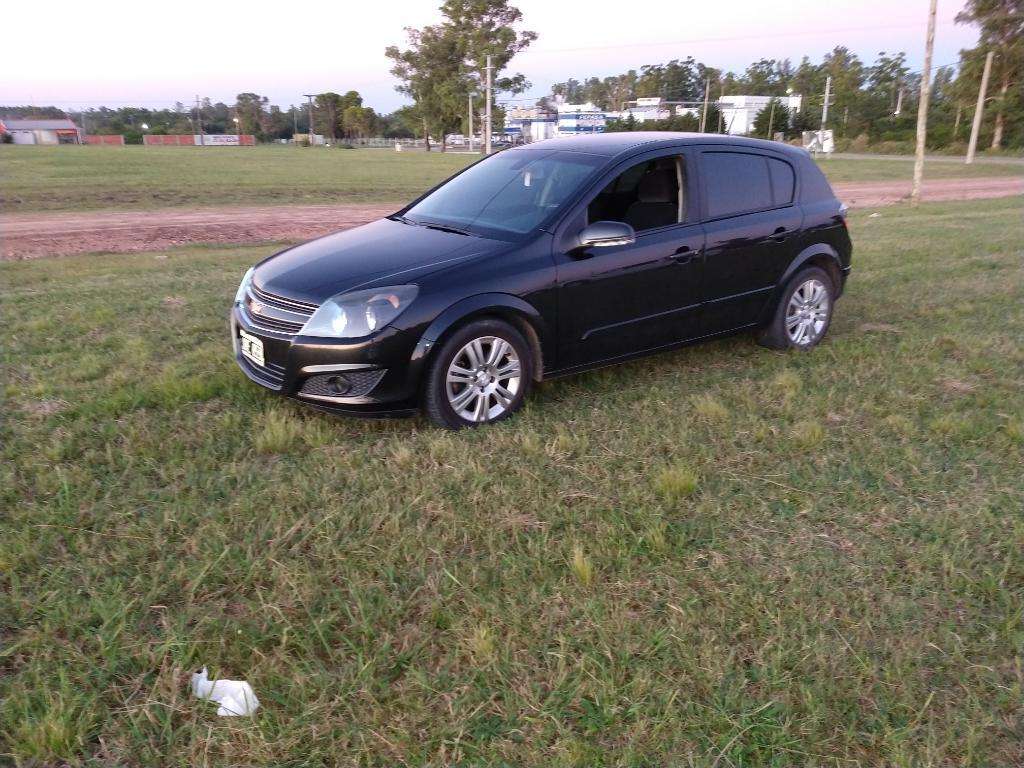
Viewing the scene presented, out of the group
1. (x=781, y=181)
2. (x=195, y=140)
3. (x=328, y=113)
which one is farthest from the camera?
(x=328, y=113)

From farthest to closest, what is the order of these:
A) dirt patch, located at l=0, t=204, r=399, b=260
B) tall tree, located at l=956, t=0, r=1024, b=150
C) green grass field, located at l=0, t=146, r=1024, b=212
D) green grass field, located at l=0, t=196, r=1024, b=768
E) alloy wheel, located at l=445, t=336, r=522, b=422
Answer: tall tree, located at l=956, t=0, r=1024, b=150 → green grass field, located at l=0, t=146, r=1024, b=212 → dirt patch, located at l=0, t=204, r=399, b=260 → alloy wheel, located at l=445, t=336, r=522, b=422 → green grass field, located at l=0, t=196, r=1024, b=768

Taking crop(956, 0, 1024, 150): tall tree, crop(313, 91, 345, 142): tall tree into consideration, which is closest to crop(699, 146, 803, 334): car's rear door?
crop(956, 0, 1024, 150): tall tree

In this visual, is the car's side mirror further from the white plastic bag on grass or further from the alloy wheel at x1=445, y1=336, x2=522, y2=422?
the white plastic bag on grass

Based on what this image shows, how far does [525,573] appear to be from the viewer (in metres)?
3.14

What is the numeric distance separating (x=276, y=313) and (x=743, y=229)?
3.27 m

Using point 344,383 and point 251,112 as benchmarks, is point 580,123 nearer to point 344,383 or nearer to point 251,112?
point 251,112

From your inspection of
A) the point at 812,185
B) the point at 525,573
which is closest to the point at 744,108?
the point at 812,185

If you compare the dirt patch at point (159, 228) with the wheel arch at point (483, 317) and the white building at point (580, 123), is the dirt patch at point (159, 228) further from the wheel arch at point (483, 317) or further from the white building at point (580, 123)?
the white building at point (580, 123)

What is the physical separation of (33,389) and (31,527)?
190cm

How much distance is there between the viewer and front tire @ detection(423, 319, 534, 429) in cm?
442

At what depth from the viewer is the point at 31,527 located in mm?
3328

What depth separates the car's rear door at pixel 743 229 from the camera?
5.59m

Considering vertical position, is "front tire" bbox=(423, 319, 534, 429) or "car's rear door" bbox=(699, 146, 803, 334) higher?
"car's rear door" bbox=(699, 146, 803, 334)

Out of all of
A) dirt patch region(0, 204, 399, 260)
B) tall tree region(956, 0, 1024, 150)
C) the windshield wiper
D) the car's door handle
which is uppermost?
tall tree region(956, 0, 1024, 150)
